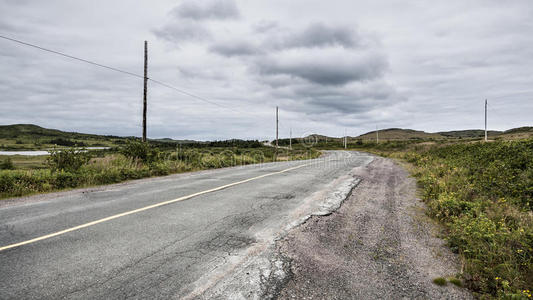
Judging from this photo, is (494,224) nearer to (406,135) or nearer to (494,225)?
(494,225)

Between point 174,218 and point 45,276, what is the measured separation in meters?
2.20

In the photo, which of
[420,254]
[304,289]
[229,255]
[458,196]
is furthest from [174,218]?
[458,196]

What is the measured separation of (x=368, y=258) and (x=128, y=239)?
3595 millimetres

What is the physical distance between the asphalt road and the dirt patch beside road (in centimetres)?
74

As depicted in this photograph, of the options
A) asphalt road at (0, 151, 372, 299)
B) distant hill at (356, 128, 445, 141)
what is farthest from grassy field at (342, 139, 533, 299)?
distant hill at (356, 128, 445, 141)

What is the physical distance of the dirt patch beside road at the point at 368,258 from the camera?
2.66 meters

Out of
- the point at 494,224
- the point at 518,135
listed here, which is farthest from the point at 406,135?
the point at 494,224

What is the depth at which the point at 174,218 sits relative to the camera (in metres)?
4.88

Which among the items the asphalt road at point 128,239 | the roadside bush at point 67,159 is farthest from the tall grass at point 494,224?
the roadside bush at point 67,159

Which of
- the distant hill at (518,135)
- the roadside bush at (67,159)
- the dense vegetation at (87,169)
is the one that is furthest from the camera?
the distant hill at (518,135)

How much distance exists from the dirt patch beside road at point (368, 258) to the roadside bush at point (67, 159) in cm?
998

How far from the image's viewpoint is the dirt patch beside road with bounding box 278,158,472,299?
8.73 feet

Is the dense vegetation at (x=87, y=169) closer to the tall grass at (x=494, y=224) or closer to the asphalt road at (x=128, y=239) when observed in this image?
the asphalt road at (x=128, y=239)

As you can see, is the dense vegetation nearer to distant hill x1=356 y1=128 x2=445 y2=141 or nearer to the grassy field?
the grassy field
